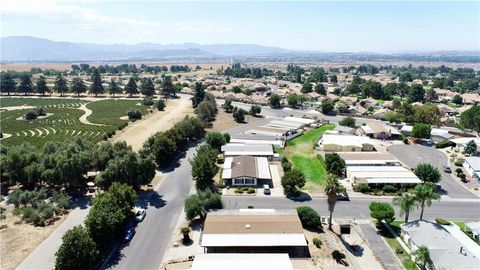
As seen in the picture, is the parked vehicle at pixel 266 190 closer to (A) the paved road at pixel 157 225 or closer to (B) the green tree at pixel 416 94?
(A) the paved road at pixel 157 225

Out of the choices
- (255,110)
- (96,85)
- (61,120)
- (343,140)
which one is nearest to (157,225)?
(343,140)

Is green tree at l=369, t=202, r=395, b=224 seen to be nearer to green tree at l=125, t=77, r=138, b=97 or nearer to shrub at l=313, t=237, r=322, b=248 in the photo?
shrub at l=313, t=237, r=322, b=248

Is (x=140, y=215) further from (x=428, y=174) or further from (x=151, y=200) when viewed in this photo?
(x=428, y=174)

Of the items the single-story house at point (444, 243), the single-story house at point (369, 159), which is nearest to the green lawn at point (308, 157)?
the single-story house at point (369, 159)

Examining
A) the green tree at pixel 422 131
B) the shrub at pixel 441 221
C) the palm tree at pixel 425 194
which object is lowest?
the shrub at pixel 441 221

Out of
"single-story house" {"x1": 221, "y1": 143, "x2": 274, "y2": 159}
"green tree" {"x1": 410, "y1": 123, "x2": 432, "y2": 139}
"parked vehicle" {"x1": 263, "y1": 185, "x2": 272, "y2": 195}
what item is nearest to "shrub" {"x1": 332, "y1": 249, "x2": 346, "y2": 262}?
"parked vehicle" {"x1": 263, "y1": 185, "x2": 272, "y2": 195}
